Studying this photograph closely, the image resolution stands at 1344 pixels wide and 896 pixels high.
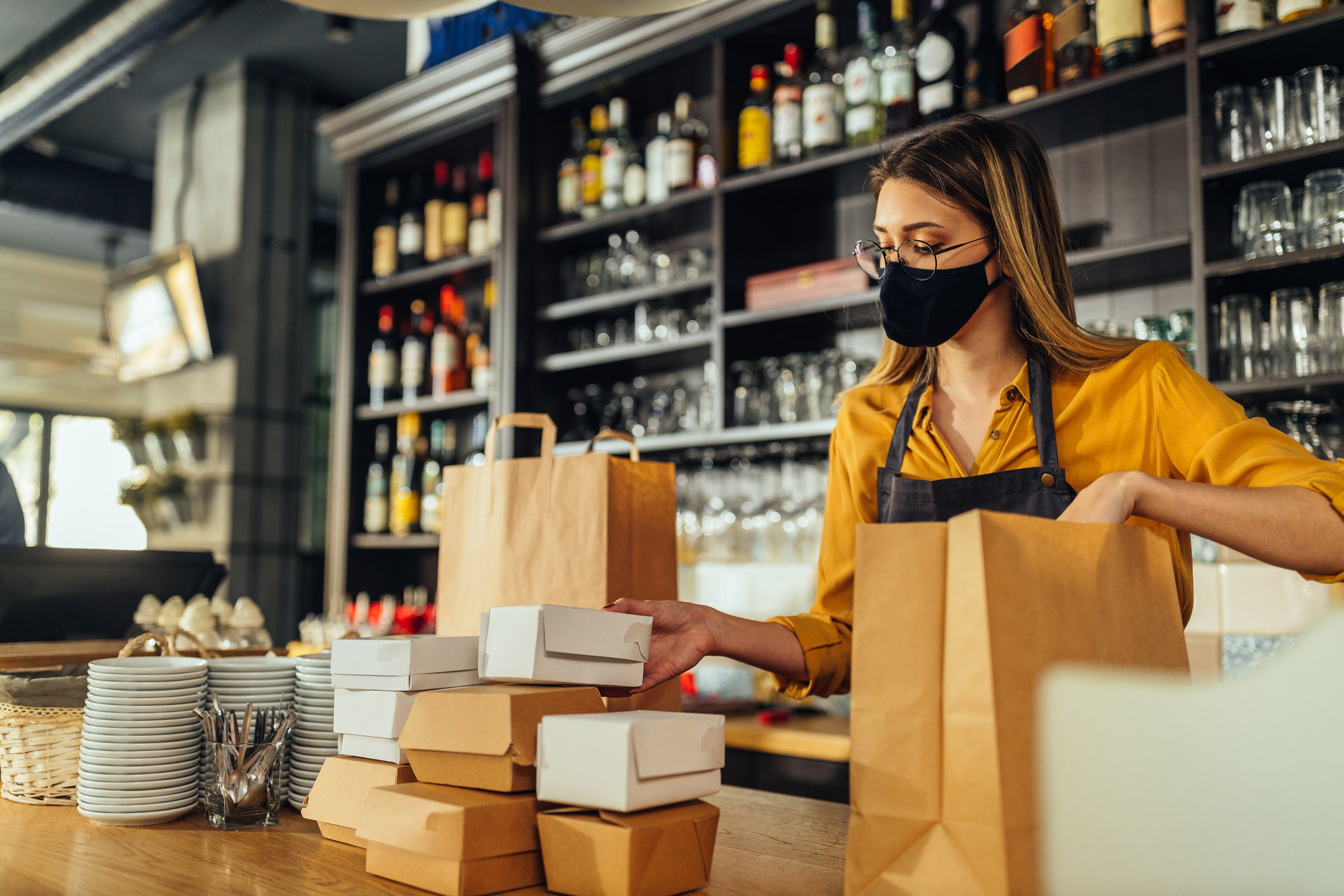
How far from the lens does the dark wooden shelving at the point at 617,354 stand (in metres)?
2.94

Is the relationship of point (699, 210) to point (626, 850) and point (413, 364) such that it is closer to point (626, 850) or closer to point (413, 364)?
point (413, 364)

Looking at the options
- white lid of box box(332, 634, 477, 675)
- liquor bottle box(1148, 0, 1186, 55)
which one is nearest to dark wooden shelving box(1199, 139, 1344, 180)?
liquor bottle box(1148, 0, 1186, 55)

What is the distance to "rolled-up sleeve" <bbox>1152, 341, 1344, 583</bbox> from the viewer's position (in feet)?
3.53

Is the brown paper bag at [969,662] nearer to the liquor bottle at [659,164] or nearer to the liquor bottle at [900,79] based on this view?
the liquor bottle at [900,79]

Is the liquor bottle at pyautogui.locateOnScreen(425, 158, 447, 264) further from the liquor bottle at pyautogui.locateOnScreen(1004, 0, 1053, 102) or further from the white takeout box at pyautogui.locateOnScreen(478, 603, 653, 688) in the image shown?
the white takeout box at pyautogui.locateOnScreen(478, 603, 653, 688)

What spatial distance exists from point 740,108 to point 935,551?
8.00ft

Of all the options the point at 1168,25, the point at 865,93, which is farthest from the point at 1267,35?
→ the point at 865,93

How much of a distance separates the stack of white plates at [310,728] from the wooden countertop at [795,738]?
121 centimetres

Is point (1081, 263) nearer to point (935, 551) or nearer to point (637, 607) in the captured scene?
point (637, 607)

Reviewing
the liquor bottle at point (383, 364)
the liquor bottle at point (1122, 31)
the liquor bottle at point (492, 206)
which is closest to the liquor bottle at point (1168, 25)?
the liquor bottle at point (1122, 31)

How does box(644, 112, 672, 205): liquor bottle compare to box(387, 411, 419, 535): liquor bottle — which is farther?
box(387, 411, 419, 535): liquor bottle

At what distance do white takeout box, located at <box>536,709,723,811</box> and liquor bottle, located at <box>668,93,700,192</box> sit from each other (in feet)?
7.55

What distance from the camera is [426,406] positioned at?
11.9 ft

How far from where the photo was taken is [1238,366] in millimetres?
2123
